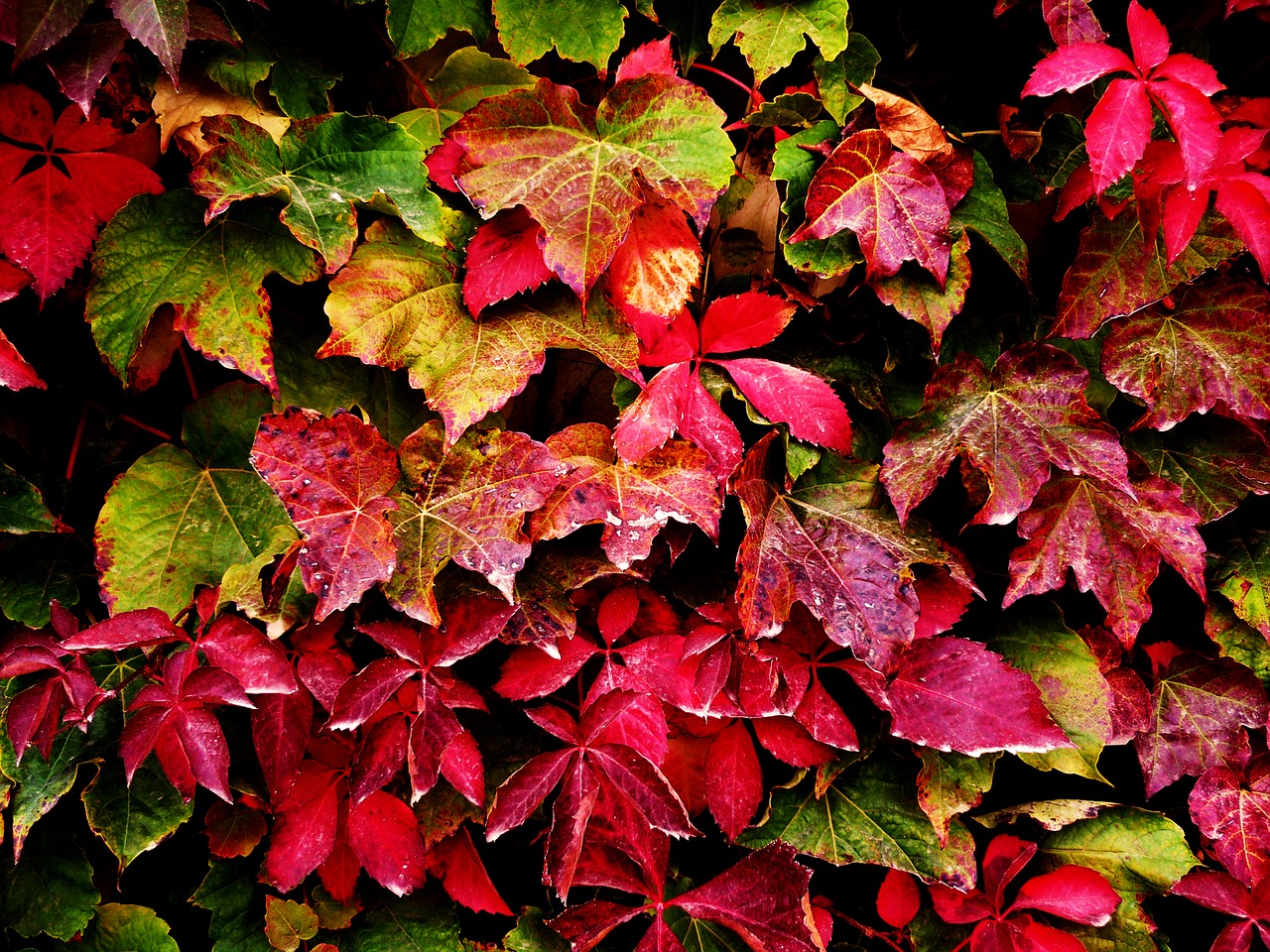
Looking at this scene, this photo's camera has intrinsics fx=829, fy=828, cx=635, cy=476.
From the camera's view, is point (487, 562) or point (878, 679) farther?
point (878, 679)

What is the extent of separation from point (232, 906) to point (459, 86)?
1.27 m

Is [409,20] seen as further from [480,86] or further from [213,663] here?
[213,663]

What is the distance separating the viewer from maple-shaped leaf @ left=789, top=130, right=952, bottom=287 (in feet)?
3.59

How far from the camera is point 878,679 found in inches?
44.7

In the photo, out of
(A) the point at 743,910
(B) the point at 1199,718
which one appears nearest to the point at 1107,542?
(B) the point at 1199,718

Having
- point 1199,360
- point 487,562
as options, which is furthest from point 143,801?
point 1199,360

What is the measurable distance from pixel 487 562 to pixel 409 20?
0.76 meters

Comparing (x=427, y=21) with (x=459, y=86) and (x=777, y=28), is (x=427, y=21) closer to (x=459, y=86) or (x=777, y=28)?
(x=459, y=86)

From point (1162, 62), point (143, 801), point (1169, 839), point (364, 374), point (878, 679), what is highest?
point (1162, 62)

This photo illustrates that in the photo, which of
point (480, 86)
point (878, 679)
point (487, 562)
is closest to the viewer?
point (487, 562)

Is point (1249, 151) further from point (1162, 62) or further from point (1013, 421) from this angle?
point (1013, 421)

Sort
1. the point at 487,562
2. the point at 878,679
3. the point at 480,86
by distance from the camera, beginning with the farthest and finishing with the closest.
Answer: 1. the point at 480,86
2. the point at 878,679
3. the point at 487,562

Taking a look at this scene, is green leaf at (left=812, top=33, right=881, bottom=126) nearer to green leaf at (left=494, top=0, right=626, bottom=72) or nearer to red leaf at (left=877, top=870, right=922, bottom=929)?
green leaf at (left=494, top=0, right=626, bottom=72)

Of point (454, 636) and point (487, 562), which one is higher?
point (487, 562)
